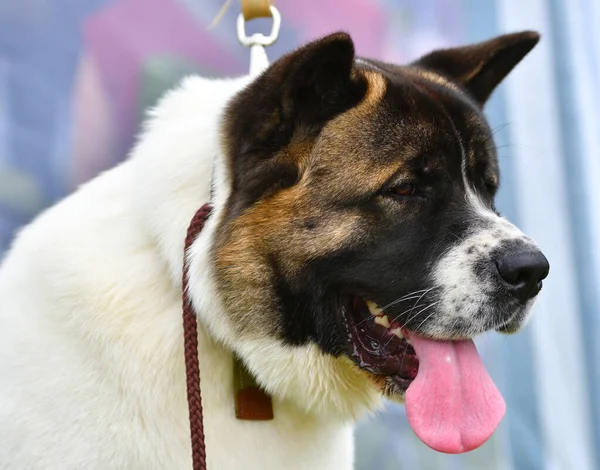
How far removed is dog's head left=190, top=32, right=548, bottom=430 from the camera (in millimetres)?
1998

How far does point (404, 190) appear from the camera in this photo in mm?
2070

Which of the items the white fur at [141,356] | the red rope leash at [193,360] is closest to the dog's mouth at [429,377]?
the white fur at [141,356]

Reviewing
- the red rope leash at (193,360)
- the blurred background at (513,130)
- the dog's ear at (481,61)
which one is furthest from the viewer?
the blurred background at (513,130)

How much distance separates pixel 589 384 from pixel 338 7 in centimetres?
219

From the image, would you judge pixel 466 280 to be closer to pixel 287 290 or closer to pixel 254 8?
pixel 287 290

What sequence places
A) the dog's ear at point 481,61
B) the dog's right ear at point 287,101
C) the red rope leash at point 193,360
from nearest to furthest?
the red rope leash at point 193,360 < the dog's right ear at point 287,101 < the dog's ear at point 481,61

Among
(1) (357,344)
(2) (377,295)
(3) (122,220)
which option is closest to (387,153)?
(2) (377,295)

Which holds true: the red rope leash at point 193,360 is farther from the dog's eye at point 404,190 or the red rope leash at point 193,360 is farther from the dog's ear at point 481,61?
the dog's ear at point 481,61

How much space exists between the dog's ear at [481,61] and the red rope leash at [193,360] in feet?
3.57

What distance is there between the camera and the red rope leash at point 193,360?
1936mm

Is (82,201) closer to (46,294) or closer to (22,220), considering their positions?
(46,294)

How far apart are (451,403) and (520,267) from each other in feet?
1.33

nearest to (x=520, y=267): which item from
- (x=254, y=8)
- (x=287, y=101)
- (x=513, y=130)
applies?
(x=287, y=101)

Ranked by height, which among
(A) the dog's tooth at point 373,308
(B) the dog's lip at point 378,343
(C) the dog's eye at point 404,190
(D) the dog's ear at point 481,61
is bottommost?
Result: (B) the dog's lip at point 378,343
